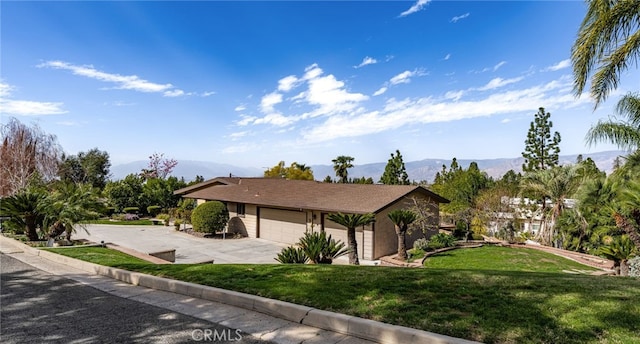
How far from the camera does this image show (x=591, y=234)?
18.6 metres

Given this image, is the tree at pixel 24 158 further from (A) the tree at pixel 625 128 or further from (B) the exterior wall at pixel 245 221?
(A) the tree at pixel 625 128

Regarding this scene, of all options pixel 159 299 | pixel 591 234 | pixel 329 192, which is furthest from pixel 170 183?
pixel 591 234

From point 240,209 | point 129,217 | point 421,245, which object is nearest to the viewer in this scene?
point 421,245

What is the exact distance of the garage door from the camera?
2138cm

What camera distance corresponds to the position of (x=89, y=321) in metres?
5.23

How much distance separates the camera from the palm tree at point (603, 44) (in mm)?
9203

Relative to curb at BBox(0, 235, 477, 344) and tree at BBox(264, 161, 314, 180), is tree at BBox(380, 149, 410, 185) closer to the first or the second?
tree at BBox(264, 161, 314, 180)

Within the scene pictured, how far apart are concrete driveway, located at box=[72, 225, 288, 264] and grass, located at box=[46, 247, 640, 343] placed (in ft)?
32.2

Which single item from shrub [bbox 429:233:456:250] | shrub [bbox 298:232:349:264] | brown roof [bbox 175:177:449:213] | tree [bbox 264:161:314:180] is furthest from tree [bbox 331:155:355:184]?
shrub [bbox 298:232:349:264]

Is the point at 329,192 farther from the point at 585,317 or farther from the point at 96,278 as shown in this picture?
the point at 585,317

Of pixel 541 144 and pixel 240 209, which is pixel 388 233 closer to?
pixel 240 209

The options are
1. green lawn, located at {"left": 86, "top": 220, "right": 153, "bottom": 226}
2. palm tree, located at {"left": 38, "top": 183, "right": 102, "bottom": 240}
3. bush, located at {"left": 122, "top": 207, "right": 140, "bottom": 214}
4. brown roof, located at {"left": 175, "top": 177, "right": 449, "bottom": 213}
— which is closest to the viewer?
palm tree, located at {"left": 38, "top": 183, "right": 102, "bottom": 240}

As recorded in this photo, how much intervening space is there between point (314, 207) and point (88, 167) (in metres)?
43.5

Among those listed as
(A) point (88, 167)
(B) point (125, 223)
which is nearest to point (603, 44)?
(B) point (125, 223)
